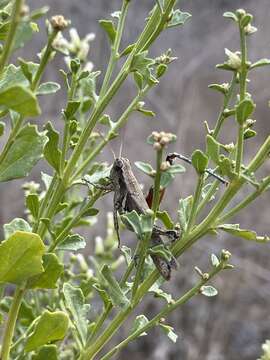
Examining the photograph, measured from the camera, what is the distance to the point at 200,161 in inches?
27.0

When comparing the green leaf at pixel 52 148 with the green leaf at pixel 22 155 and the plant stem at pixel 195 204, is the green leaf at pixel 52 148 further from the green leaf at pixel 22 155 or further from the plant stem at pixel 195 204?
the plant stem at pixel 195 204

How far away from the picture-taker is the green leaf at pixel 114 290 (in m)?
0.72

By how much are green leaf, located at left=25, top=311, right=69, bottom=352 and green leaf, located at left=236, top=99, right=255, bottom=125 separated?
29 cm

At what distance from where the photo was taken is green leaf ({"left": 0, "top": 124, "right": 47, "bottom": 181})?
2.32 feet

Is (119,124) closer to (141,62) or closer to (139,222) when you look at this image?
(141,62)

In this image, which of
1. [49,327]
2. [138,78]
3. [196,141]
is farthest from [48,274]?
[196,141]

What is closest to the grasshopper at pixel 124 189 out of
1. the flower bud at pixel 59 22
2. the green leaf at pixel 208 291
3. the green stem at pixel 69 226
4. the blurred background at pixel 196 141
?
the green stem at pixel 69 226

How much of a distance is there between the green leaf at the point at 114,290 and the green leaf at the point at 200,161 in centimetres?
16

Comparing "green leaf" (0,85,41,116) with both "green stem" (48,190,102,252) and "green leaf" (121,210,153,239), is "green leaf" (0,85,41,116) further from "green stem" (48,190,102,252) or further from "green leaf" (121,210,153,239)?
"green stem" (48,190,102,252)

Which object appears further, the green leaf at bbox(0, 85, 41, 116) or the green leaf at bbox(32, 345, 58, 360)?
the green leaf at bbox(32, 345, 58, 360)

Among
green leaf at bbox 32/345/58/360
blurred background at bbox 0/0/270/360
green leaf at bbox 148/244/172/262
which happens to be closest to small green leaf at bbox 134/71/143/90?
green leaf at bbox 148/244/172/262

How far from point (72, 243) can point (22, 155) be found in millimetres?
132

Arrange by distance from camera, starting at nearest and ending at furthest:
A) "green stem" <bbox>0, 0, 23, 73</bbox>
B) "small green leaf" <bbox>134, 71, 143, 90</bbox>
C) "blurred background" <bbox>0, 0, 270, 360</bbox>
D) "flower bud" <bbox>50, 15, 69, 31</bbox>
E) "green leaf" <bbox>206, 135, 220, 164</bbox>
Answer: "green stem" <bbox>0, 0, 23, 73</bbox> < "flower bud" <bbox>50, 15, 69, 31</bbox> < "green leaf" <bbox>206, 135, 220, 164</bbox> < "small green leaf" <bbox>134, 71, 143, 90</bbox> < "blurred background" <bbox>0, 0, 270, 360</bbox>

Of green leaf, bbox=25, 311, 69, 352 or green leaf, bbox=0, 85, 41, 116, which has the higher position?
green leaf, bbox=0, 85, 41, 116
